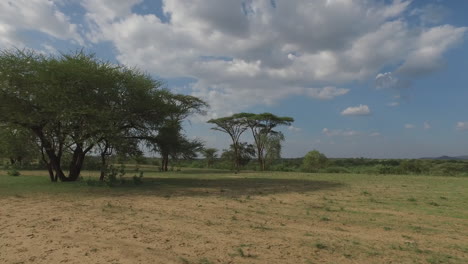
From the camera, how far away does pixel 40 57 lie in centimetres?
1476

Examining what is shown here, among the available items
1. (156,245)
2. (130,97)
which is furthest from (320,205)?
(130,97)

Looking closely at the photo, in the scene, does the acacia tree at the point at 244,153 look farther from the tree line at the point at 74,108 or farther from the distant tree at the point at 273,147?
the tree line at the point at 74,108

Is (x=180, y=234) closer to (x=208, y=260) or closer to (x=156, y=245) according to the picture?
(x=156, y=245)

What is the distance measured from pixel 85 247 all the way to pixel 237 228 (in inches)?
114

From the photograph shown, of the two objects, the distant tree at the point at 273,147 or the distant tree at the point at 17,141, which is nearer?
the distant tree at the point at 17,141

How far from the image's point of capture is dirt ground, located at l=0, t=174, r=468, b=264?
15.9 feet

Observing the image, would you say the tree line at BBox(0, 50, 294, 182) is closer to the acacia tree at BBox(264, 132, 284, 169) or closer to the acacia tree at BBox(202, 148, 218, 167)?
the acacia tree at BBox(264, 132, 284, 169)

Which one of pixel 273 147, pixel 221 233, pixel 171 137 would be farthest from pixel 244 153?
pixel 221 233

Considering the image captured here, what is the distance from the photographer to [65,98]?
13641 millimetres

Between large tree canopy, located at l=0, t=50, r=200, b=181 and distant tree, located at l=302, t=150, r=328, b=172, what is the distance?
26.7 metres

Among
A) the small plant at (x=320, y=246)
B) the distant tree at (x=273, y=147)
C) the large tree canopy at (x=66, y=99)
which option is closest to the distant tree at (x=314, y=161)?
the distant tree at (x=273, y=147)

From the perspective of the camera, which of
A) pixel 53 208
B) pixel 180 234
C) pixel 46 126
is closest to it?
pixel 180 234

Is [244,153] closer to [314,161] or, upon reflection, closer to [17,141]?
[314,161]

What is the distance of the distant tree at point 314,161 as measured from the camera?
3819cm
